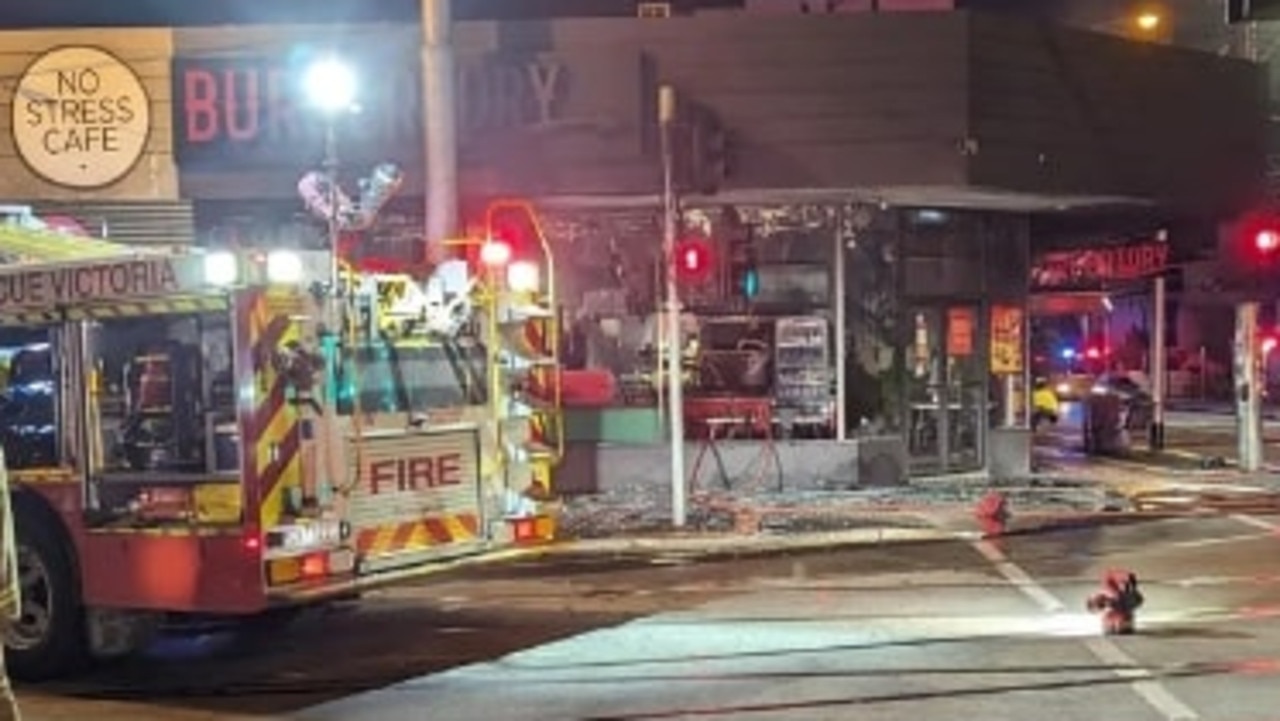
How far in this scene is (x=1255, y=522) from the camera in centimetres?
1705

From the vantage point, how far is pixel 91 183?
20531mm

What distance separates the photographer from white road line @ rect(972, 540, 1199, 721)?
8273 mm

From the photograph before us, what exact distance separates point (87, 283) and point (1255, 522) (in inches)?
460

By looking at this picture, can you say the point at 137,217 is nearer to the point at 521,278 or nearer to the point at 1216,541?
the point at 521,278

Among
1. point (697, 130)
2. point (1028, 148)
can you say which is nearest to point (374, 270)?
point (697, 130)

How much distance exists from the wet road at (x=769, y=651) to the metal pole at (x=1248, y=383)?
840 cm

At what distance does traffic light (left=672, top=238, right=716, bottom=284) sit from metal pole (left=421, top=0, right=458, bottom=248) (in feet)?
7.83

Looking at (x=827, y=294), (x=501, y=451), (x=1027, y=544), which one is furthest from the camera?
(x=827, y=294)

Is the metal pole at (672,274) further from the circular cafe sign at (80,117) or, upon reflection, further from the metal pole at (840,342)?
the circular cafe sign at (80,117)

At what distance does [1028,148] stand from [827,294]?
2.82 metres

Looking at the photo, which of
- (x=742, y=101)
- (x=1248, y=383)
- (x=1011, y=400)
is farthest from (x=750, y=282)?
(x=1248, y=383)

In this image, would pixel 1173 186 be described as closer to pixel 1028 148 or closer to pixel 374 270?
pixel 1028 148

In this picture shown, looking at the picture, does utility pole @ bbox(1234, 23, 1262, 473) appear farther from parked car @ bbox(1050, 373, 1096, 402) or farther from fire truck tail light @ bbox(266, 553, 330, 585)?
parked car @ bbox(1050, 373, 1096, 402)

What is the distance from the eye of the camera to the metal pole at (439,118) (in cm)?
1548
